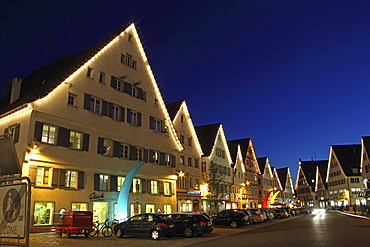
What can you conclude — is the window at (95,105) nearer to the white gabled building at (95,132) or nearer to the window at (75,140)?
the white gabled building at (95,132)

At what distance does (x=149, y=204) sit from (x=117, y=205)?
5885mm

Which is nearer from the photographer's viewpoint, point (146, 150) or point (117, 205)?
point (117, 205)

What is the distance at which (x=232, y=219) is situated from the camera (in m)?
31.4

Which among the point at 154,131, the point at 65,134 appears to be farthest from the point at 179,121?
the point at 65,134

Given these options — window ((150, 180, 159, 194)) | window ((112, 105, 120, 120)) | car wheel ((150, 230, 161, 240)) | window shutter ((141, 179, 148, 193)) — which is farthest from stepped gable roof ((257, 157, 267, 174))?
car wheel ((150, 230, 161, 240))

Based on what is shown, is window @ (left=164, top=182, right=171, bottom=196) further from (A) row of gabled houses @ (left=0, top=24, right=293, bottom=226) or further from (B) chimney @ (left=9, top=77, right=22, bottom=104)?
(B) chimney @ (left=9, top=77, right=22, bottom=104)

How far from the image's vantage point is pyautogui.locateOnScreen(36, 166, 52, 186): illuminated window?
21938mm

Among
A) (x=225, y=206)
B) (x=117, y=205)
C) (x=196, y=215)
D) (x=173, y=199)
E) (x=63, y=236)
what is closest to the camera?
(x=63, y=236)

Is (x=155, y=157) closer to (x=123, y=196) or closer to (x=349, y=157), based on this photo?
(x=123, y=196)

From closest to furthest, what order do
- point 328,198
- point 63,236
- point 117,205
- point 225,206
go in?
point 63,236 → point 117,205 → point 225,206 → point 328,198

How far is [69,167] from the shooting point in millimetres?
23844

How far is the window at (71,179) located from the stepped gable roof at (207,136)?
2630cm

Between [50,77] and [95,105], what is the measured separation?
4014 millimetres

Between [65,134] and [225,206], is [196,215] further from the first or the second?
[225,206]
